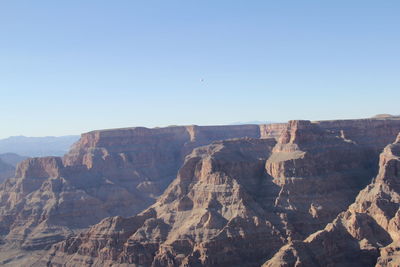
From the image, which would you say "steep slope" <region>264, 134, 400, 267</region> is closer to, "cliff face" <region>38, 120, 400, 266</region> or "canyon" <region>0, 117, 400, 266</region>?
"canyon" <region>0, 117, 400, 266</region>

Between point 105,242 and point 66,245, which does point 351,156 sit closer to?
point 105,242

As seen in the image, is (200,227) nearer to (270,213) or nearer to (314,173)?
(270,213)

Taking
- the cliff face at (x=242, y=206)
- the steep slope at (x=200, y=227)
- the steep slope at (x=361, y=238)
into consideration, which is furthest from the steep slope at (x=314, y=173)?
the steep slope at (x=361, y=238)

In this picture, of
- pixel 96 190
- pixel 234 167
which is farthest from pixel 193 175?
pixel 96 190

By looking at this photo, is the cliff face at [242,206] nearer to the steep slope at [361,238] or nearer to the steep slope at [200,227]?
the steep slope at [200,227]

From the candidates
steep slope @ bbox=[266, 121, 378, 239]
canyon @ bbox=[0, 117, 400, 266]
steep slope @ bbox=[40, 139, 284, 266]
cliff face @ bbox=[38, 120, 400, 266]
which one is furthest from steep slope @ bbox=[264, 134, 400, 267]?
steep slope @ bbox=[40, 139, 284, 266]
